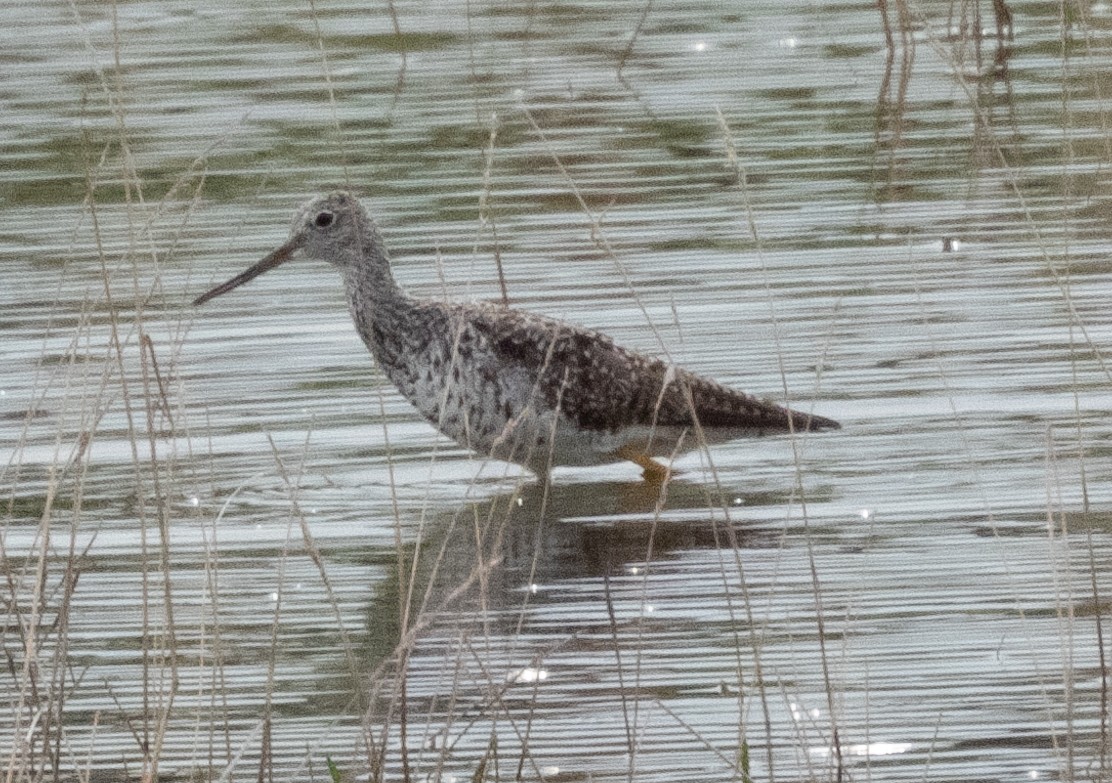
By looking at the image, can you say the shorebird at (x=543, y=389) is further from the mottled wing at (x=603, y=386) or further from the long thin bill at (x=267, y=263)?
the long thin bill at (x=267, y=263)

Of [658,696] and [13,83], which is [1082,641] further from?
[13,83]

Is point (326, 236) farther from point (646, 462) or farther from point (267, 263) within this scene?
point (646, 462)

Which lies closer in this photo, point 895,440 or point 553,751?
point 553,751

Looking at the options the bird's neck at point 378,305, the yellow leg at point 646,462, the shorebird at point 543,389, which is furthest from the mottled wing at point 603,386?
the bird's neck at point 378,305

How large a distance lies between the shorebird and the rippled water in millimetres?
169

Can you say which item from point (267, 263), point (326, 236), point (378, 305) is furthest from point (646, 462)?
point (267, 263)

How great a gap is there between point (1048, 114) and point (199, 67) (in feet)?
17.7

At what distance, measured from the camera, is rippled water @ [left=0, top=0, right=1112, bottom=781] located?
577 centimetres

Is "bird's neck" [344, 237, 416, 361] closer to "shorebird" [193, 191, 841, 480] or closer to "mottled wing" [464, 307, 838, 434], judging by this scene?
"shorebird" [193, 191, 841, 480]

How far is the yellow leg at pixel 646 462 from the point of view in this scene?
8.86 m

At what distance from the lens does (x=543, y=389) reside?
8672mm

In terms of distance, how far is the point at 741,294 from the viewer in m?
10.3

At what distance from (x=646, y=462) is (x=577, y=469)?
1.37ft

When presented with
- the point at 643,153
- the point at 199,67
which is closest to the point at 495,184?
the point at 643,153
